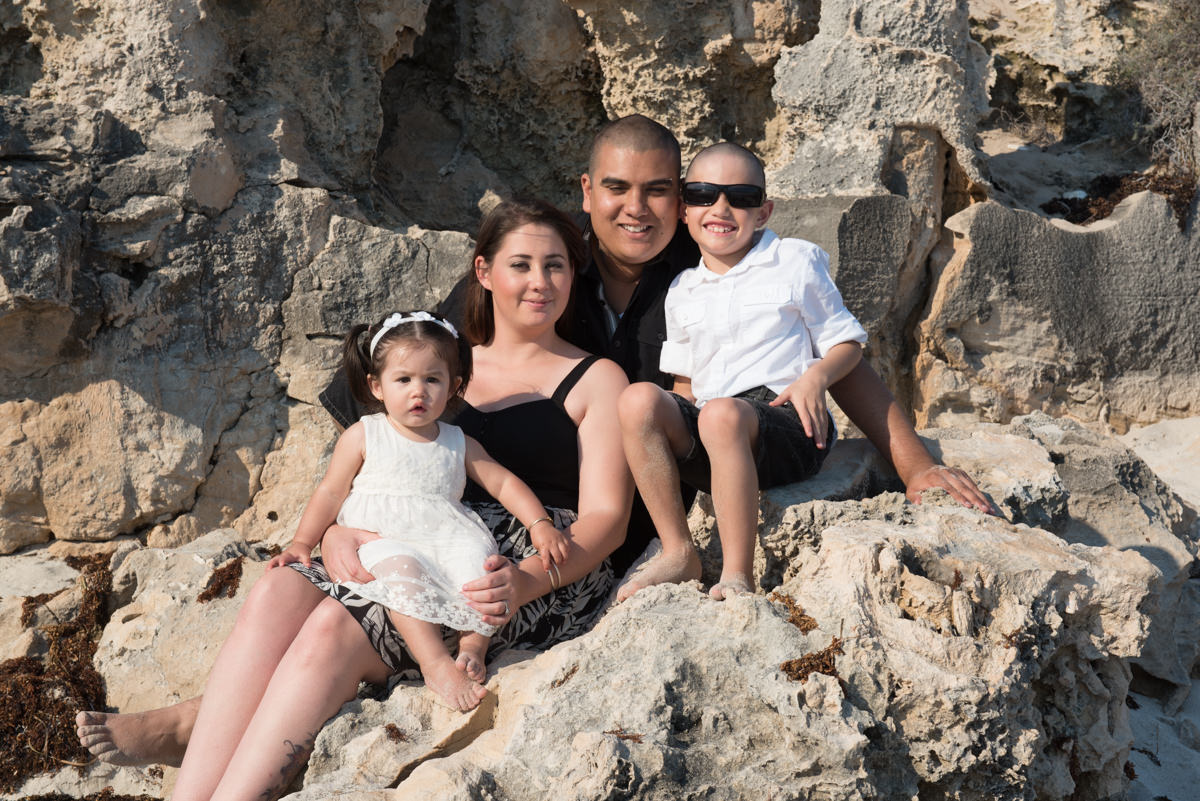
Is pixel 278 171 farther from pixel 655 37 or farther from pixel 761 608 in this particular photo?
pixel 761 608

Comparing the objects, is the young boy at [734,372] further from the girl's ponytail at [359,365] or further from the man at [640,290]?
the girl's ponytail at [359,365]

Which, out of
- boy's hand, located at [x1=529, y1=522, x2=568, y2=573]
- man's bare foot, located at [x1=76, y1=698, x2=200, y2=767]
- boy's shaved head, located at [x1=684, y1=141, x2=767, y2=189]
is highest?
boy's shaved head, located at [x1=684, y1=141, x2=767, y2=189]

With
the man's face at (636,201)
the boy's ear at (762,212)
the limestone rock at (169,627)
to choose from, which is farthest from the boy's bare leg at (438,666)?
the boy's ear at (762,212)

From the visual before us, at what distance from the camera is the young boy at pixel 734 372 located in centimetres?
302

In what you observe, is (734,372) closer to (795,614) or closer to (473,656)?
(795,614)

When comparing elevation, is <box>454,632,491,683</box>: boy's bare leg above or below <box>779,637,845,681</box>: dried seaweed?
below

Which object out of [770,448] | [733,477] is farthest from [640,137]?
[733,477]

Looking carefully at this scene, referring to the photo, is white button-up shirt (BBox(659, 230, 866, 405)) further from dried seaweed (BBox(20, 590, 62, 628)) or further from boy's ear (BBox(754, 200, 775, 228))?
dried seaweed (BBox(20, 590, 62, 628))

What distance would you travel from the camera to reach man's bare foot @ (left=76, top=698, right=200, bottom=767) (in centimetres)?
281

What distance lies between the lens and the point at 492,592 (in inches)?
111

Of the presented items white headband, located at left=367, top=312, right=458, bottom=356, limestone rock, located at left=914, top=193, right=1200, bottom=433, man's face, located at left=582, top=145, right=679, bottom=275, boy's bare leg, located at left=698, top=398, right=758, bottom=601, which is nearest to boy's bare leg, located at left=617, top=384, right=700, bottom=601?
boy's bare leg, located at left=698, top=398, right=758, bottom=601

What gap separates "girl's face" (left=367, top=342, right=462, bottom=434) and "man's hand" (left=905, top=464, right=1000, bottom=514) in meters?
1.41

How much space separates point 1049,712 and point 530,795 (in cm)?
138

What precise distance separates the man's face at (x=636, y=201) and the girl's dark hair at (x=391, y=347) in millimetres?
711
